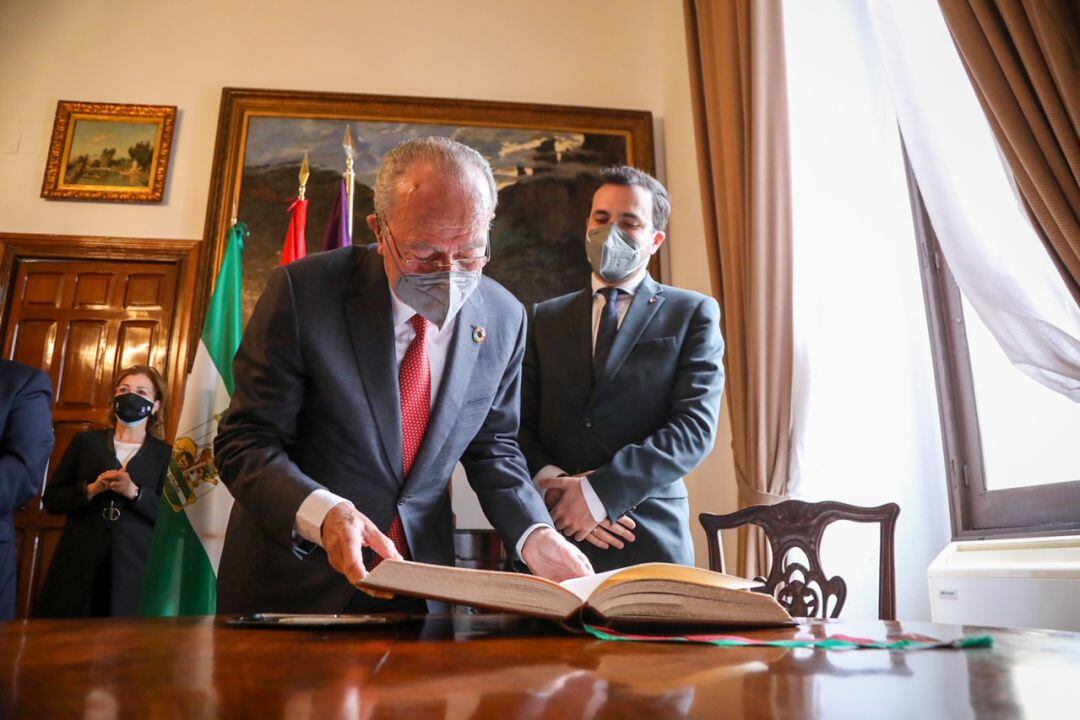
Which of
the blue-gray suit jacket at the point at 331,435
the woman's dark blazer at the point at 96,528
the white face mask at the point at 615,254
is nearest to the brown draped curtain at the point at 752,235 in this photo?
the white face mask at the point at 615,254

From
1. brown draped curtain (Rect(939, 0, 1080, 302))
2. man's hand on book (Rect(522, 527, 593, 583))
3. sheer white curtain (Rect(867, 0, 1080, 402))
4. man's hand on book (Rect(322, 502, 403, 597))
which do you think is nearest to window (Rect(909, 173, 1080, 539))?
A: sheer white curtain (Rect(867, 0, 1080, 402))

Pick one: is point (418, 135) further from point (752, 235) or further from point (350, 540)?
point (350, 540)

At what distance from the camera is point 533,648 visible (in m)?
0.87

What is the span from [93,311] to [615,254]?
3.98m

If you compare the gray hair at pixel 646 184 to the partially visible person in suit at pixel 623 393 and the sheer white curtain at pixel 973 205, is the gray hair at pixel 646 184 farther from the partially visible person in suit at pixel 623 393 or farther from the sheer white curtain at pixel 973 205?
the sheer white curtain at pixel 973 205

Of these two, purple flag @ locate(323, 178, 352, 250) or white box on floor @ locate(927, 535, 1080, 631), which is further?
purple flag @ locate(323, 178, 352, 250)

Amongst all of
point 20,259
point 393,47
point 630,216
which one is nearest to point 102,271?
point 20,259

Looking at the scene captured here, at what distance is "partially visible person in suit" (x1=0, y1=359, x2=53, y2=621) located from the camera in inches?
110

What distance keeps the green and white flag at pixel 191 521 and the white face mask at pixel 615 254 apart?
1835 mm

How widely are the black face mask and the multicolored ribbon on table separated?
357 centimetres

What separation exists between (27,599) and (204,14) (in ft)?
12.6

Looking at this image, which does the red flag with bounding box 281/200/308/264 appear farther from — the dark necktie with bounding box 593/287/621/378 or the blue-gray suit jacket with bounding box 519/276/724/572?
the dark necktie with bounding box 593/287/621/378

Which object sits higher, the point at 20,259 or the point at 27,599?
the point at 20,259

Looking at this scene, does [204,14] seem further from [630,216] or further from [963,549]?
[963,549]
